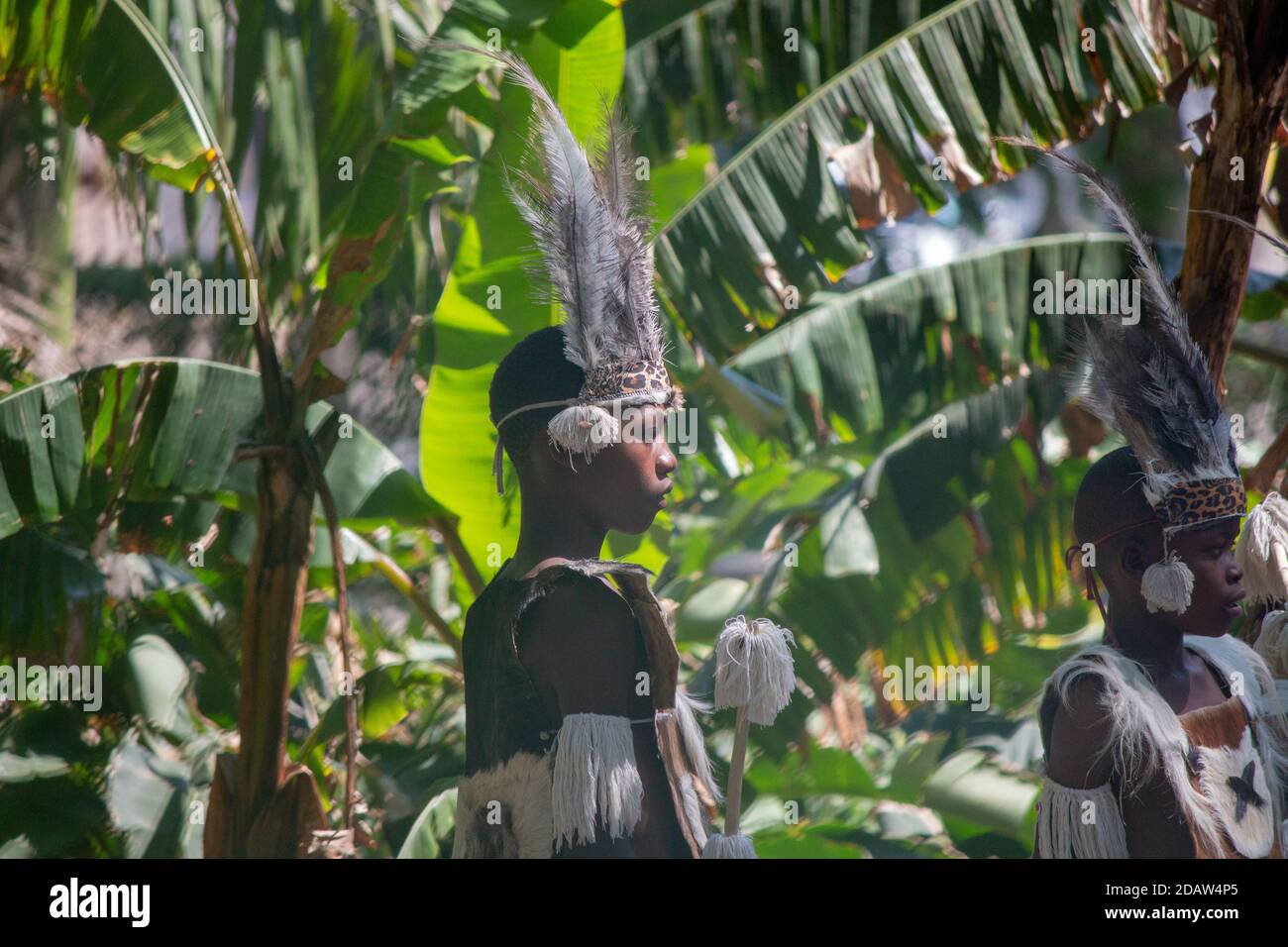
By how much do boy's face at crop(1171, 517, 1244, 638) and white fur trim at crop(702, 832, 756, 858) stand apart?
3.33 feet

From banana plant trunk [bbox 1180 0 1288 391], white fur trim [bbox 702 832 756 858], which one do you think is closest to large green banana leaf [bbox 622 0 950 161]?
banana plant trunk [bbox 1180 0 1288 391]

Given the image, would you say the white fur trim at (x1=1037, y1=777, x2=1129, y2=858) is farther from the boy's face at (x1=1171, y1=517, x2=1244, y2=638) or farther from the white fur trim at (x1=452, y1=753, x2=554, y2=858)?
the white fur trim at (x1=452, y1=753, x2=554, y2=858)

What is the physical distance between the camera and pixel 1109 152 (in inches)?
129

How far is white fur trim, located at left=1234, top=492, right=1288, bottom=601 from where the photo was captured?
111 inches

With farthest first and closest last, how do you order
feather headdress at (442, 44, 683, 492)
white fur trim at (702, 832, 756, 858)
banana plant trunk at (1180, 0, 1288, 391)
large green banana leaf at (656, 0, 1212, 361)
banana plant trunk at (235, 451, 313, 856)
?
large green banana leaf at (656, 0, 1212, 361) < banana plant trunk at (235, 451, 313, 856) < banana plant trunk at (1180, 0, 1288, 391) < feather headdress at (442, 44, 683, 492) < white fur trim at (702, 832, 756, 858)

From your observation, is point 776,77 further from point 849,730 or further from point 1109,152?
point 849,730

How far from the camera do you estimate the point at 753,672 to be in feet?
8.16

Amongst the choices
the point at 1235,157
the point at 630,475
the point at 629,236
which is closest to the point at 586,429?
the point at 630,475

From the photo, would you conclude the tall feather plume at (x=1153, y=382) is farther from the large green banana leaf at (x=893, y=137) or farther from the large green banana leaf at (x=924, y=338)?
the large green banana leaf at (x=924, y=338)

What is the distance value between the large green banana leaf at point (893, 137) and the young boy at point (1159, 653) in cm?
85

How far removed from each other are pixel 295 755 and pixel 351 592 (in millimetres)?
916

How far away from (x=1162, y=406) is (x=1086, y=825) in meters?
0.87

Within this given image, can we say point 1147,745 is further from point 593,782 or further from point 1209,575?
point 593,782

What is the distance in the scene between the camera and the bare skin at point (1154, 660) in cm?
252
